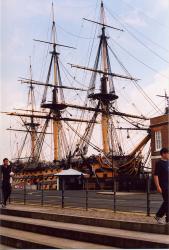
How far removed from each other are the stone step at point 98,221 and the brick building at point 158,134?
2466cm

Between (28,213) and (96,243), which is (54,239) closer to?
(96,243)

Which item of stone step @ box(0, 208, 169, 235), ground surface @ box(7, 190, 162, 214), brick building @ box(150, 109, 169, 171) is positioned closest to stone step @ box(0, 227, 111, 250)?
stone step @ box(0, 208, 169, 235)

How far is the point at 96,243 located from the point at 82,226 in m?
1.89

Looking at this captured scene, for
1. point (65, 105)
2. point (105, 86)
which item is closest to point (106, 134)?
point (105, 86)

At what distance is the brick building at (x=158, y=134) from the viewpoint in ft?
123

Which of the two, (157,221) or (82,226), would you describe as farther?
(82,226)

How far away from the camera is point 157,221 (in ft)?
31.4

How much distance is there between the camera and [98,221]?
10906 mm

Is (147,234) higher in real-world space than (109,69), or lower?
lower

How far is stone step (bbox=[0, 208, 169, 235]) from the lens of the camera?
9.27 metres

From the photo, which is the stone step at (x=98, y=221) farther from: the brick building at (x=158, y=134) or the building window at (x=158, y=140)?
the building window at (x=158, y=140)

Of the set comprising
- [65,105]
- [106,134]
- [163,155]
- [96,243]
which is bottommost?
[96,243]

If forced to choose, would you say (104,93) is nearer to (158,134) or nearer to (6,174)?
(158,134)

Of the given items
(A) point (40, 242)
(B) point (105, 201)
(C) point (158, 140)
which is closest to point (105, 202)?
(B) point (105, 201)
